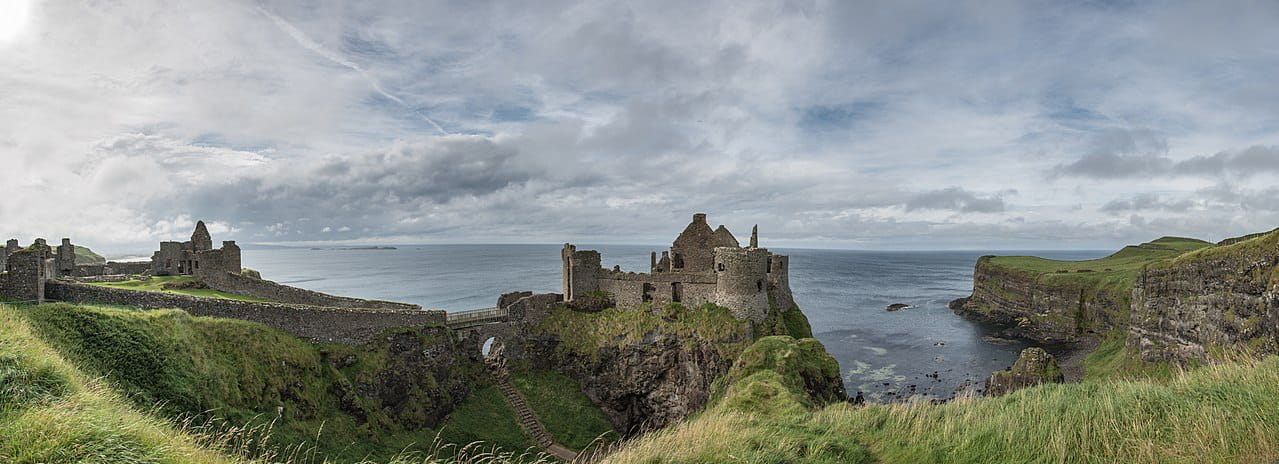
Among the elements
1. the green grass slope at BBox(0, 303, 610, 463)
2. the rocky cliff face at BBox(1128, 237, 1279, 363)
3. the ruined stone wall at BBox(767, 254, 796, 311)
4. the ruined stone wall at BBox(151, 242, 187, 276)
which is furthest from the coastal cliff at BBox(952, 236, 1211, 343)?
the ruined stone wall at BBox(151, 242, 187, 276)

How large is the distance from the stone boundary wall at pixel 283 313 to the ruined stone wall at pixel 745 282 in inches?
697

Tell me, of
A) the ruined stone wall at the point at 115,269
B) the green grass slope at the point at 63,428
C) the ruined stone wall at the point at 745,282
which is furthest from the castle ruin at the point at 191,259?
the ruined stone wall at the point at 745,282

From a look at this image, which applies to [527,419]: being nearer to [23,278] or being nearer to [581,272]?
[581,272]

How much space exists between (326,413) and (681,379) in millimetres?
19261

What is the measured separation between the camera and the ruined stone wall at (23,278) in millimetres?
18938

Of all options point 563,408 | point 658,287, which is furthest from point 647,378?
point 658,287

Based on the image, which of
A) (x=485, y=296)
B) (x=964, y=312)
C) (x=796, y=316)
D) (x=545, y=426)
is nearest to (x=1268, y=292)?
(x=796, y=316)

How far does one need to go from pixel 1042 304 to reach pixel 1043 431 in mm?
91157

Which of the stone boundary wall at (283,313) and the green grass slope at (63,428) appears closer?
the green grass slope at (63,428)

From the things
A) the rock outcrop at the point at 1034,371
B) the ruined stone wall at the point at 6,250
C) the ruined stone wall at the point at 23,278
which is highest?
the ruined stone wall at the point at 6,250

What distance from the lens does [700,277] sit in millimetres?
35250

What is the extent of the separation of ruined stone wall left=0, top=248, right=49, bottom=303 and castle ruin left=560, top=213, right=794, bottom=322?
2588 centimetres

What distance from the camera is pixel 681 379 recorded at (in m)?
33.4

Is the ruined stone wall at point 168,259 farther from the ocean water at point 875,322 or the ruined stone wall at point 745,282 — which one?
the ocean water at point 875,322
